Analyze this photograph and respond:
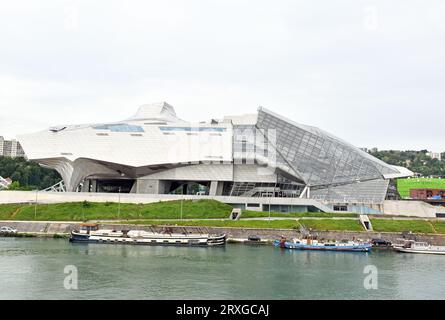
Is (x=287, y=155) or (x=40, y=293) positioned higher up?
(x=287, y=155)

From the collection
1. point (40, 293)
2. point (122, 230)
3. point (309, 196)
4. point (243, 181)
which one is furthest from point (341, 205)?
point (40, 293)

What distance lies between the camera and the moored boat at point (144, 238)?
61188mm

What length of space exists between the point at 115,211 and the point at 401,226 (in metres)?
44.2

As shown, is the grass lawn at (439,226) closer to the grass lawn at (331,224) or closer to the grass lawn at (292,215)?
the grass lawn at (331,224)

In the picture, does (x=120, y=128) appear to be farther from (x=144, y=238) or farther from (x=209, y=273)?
(x=209, y=273)

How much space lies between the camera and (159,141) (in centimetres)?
8462

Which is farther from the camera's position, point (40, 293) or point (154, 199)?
Answer: point (154, 199)

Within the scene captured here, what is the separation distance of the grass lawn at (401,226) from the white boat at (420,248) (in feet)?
17.8

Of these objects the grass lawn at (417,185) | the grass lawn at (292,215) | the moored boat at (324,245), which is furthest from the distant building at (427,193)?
the moored boat at (324,245)

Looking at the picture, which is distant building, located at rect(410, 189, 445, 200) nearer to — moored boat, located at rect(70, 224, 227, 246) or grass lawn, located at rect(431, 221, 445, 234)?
grass lawn, located at rect(431, 221, 445, 234)

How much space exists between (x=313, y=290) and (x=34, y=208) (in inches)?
2221

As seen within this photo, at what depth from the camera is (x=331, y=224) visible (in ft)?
225

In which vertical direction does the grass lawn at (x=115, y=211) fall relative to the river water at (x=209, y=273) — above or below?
above
